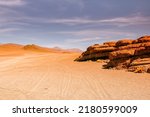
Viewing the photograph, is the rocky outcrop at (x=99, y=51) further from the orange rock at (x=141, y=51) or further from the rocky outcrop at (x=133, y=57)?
the orange rock at (x=141, y=51)

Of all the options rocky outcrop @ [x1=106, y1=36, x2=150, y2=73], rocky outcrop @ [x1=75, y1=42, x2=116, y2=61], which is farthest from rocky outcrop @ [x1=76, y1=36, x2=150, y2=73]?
rocky outcrop @ [x1=75, y1=42, x2=116, y2=61]

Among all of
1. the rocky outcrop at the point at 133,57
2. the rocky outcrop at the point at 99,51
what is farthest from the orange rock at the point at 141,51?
the rocky outcrop at the point at 99,51

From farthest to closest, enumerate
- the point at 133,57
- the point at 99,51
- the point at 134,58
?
the point at 99,51, the point at 133,57, the point at 134,58

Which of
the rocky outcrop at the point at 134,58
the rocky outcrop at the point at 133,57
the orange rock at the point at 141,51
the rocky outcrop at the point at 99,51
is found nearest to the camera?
the rocky outcrop at the point at 133,57

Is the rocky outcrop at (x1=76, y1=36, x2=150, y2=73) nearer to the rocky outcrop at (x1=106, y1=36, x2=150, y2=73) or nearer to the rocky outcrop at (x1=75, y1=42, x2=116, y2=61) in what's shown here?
the rocky outcrop at (x1=106, y1=36, x2=150, y2=73)

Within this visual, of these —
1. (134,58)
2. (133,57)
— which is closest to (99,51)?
(133,57)

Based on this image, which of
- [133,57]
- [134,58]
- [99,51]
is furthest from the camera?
[99,51]

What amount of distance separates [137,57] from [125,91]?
9.77m

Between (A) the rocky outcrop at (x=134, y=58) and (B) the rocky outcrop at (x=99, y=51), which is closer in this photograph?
(A) the rocky outcrop at (x=134, y=58)

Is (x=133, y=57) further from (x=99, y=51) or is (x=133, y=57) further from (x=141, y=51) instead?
(x=99, y=51)

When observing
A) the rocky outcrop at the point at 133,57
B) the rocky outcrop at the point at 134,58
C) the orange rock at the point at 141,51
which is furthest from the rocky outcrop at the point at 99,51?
the orange rock at the point at 141,51

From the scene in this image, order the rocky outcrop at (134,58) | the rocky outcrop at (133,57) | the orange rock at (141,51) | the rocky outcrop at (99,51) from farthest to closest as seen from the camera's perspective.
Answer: the rocky outcrop at (99,51), the orange rock at (141,51), the rocky outcrop at (134,58), the rocky outcrop at (133,57)

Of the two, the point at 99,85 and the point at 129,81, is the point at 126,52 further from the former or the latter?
the point at 99,85

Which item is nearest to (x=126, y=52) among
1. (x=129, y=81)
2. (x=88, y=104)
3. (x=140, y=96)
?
(x=129, y=81)
